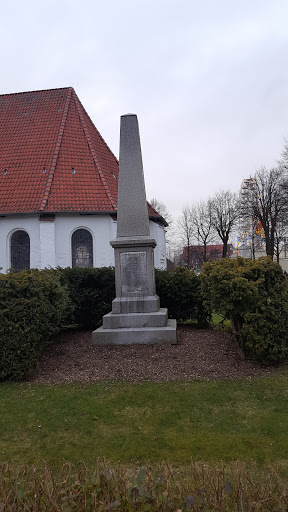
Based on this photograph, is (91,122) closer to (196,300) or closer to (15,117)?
(15,117)

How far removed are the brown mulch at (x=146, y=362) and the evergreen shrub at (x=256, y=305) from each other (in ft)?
1.27

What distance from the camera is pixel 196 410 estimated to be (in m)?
4.48

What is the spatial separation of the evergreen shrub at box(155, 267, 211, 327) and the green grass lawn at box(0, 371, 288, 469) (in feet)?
13.2

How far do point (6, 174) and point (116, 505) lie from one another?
18.9 m

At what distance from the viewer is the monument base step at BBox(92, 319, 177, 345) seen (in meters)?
7.26

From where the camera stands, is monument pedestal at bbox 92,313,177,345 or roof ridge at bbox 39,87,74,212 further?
roof ridge at bbox 39,87,74,212

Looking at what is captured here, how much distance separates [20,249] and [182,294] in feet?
35.9

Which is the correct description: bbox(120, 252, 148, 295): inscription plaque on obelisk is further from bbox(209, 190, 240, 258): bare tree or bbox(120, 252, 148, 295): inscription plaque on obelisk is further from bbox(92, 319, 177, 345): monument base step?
bbox(209, 190, 240, 258): bare tree

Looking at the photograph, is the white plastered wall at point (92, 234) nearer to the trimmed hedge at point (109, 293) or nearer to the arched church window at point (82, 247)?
the arched church window at point (82, 247)

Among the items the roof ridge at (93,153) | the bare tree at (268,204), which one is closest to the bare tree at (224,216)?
the bare tree at (268,204)

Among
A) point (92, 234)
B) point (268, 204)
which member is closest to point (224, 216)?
point (268, 204)

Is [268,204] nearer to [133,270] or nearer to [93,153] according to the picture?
[93,153]

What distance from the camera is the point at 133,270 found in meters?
8.05

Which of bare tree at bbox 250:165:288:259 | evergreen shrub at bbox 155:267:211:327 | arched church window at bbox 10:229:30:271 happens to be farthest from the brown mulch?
bare tree at bbox 250:165:288:259
